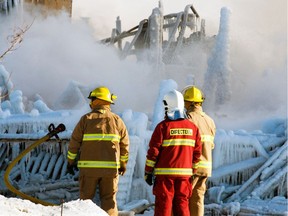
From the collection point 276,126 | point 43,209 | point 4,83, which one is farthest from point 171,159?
point 4,83

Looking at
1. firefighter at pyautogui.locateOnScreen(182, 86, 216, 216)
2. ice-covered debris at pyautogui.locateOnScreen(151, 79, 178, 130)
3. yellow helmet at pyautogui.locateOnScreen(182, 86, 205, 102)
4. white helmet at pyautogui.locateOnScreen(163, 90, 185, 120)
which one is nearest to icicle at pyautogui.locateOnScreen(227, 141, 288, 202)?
ice-covered debris at pyautogui.locateOnScreen(151, 79, 178, 130)

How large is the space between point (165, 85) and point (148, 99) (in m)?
12.1

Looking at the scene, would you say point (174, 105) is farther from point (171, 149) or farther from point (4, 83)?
point (4, 83)

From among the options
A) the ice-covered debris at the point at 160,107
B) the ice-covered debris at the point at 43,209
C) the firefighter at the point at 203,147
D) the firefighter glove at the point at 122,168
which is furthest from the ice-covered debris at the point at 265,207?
the ice-covered debris at the point at 43,209

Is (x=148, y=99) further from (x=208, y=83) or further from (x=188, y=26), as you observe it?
(x=188, y=26)

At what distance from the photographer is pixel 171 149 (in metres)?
4.71

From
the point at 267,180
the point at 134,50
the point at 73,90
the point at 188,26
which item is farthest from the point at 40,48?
the point at 267,180

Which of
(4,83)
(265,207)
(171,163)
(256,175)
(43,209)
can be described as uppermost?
(4,83)

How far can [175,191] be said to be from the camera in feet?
15.6

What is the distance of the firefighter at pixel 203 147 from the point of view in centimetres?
535

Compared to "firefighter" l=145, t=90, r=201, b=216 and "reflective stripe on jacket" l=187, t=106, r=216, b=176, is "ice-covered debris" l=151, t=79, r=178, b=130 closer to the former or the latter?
"reflective stripe on jacket" l=187, t=106, r=216, b=176

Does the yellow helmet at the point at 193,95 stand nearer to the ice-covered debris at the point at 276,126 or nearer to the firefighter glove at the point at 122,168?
the firefighter glove at the point at 122,168

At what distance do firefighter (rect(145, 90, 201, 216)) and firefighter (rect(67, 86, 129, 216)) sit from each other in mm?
644

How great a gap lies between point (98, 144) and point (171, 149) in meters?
0.84
